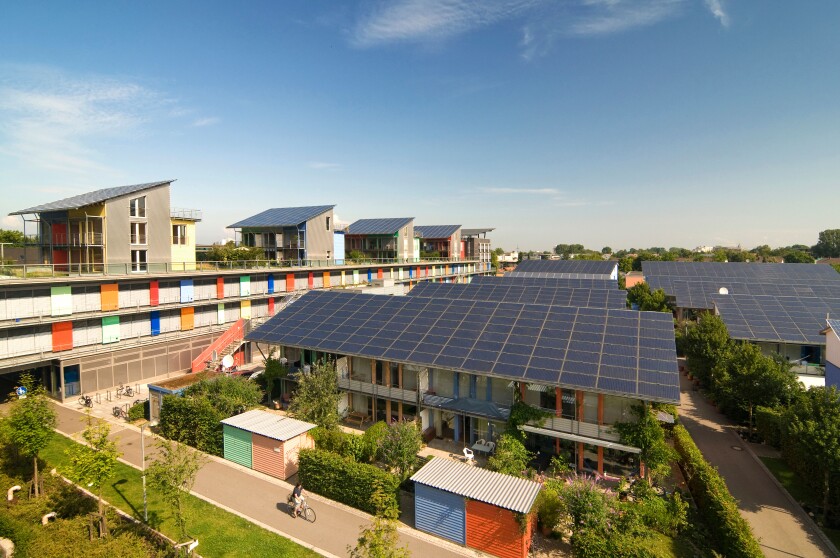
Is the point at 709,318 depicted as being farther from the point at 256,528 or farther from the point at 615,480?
the point at 256,528

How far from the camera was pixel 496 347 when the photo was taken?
27562 millimetres

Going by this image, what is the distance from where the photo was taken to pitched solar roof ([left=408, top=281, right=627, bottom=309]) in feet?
160

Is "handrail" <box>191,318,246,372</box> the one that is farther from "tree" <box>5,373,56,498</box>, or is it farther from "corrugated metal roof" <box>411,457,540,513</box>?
"corrugated metal roof" <box>411,457,540,513</box>

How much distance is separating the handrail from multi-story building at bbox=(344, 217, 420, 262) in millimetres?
40647

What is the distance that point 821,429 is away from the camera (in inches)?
776

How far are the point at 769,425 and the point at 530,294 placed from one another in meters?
28.4

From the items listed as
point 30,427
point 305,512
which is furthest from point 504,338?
point 30,427

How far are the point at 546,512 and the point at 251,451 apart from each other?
1589cm

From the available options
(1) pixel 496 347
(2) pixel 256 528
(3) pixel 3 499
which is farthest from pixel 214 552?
(1) pixel 496 347

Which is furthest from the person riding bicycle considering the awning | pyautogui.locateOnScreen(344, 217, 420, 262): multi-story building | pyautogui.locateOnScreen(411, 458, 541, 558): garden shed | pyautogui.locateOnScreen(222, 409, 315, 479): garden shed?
pyautogui.locateOnScreen(344, 217, 420, 262): multi-story building

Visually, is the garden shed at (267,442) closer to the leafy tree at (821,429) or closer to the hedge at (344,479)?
the hedge at (344,479)

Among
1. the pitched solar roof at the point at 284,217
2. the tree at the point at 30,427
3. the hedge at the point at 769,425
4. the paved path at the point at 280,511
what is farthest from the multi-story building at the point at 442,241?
the tree at the point at 30,427

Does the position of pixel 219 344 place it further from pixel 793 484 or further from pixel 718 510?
pixel 793 484

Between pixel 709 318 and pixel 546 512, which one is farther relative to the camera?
pixel 709 318
